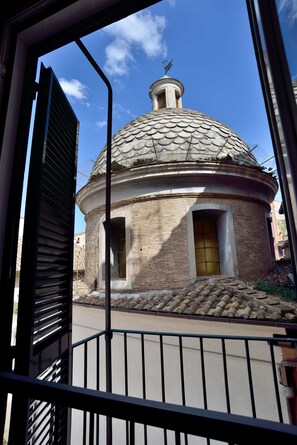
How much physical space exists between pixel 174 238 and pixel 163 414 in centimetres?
533

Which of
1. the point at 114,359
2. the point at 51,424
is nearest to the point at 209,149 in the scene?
the point at 114,359

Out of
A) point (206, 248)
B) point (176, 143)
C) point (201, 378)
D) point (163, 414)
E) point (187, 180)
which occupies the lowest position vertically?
point (201, 378)

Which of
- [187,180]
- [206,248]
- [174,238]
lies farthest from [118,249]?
[187,180]

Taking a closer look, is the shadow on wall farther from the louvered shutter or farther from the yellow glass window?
the louvered shutter

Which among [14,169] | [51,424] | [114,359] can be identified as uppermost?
[14,169]

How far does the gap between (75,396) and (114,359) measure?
510cm

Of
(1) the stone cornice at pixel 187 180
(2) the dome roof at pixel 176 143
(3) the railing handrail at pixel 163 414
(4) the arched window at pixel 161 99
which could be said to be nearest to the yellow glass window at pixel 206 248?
(1) the stone cornice at pixel 187 180

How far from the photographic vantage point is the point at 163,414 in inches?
19.5

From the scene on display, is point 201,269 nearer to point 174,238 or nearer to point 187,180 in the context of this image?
point 174,238

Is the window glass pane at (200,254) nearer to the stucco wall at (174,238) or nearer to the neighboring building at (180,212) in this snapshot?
the neighboring building at (180,212)

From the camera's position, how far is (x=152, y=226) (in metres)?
5.96

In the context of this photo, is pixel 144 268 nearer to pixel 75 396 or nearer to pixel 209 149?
pixel 209 149

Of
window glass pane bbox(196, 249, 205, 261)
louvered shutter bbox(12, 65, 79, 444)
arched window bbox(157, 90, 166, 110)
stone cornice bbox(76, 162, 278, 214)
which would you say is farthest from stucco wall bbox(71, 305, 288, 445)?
arched window bbox(157, 90, 166, 110)

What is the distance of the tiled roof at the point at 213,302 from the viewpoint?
11.5 ft
